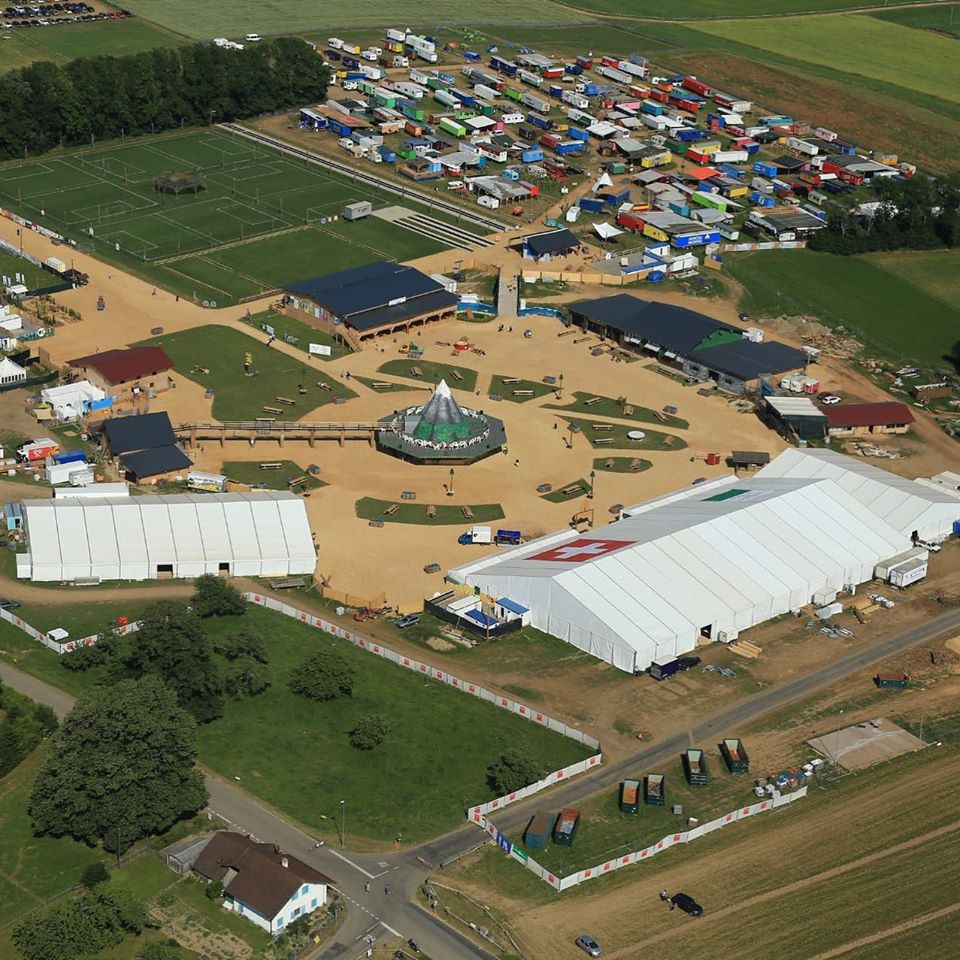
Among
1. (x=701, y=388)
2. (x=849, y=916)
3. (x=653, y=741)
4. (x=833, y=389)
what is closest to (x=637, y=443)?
(x=701, y=388)

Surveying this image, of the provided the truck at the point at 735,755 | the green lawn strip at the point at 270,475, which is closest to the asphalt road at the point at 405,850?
the truck at the point at 735,755

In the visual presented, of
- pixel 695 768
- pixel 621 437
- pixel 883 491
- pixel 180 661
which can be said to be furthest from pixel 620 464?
pixel 180 661

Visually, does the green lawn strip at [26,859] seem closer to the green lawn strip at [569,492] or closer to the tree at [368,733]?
the tree at [368,733]

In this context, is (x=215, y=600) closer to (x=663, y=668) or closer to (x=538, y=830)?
(x=663, y=668)

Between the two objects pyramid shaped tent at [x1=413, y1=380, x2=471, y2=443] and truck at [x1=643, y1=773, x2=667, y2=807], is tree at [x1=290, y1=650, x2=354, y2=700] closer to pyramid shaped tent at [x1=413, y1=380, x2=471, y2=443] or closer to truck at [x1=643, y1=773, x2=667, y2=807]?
truck at [x1=643, y1=773, x2=667, y2=807]

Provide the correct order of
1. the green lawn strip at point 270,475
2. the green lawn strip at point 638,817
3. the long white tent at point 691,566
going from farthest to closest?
the green lawn strip at point 270,475 → the long white tent at point 691,566 → the green lawn strip at point 638,817

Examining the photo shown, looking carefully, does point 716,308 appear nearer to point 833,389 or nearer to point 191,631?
point 833,389
